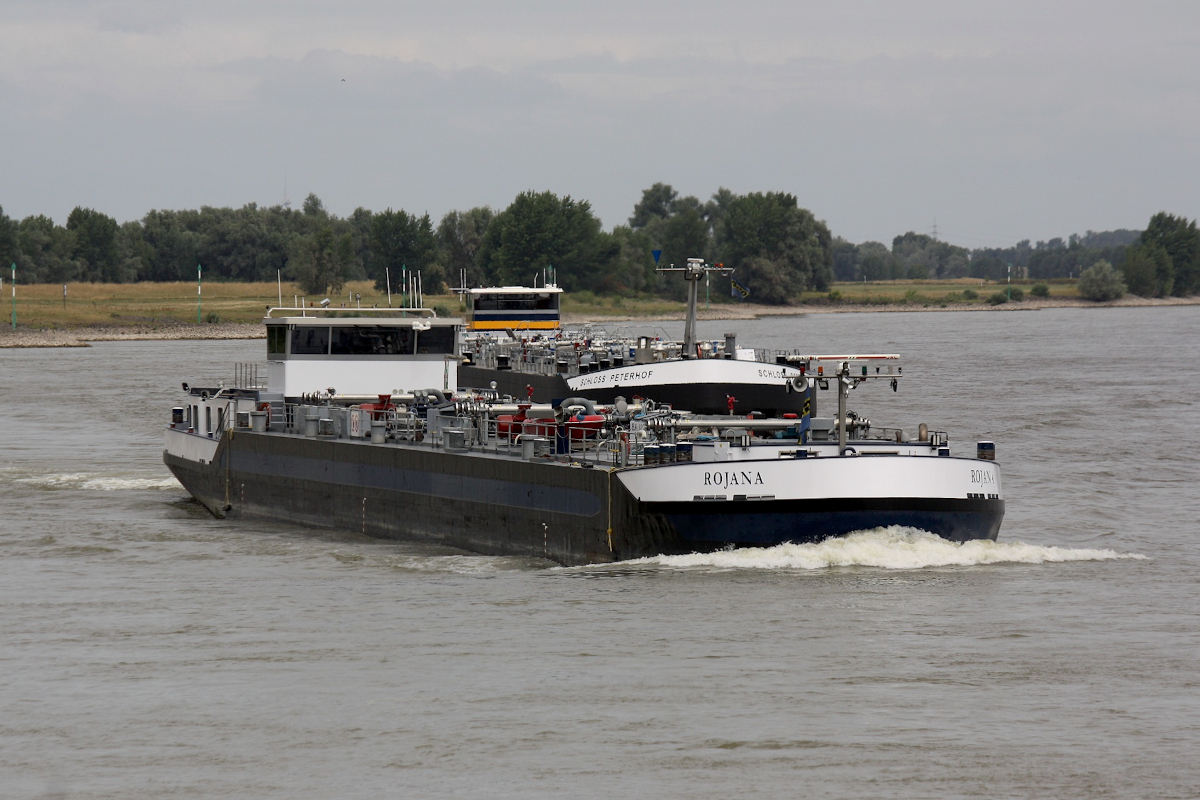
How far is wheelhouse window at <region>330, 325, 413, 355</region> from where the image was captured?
42.6m

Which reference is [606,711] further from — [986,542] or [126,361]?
[126,361]

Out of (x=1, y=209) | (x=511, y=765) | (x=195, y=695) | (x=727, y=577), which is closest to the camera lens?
(x=511, y=765)

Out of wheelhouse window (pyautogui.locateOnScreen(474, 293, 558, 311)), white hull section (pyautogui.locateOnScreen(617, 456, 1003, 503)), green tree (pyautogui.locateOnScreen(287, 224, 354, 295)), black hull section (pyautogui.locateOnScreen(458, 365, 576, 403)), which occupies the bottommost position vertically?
black hull section (pyautogui.locateOnScreen(458, 365, 576, 403))

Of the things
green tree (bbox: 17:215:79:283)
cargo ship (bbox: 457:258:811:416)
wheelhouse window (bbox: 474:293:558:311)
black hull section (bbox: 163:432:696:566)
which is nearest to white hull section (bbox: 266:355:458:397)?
black hull section (bbox: 163:432:696:566)

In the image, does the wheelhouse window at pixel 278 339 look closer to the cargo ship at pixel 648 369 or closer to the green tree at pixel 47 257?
the cargo ship at pixel 648 369

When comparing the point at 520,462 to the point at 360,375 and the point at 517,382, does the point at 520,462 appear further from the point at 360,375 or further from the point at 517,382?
the point at 517,382

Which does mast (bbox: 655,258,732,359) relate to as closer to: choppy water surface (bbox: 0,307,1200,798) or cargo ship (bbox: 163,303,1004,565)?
cargo ship (bbox: 163,303,1004,565)

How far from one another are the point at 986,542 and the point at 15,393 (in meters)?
67.4

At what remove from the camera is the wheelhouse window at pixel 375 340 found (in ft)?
140

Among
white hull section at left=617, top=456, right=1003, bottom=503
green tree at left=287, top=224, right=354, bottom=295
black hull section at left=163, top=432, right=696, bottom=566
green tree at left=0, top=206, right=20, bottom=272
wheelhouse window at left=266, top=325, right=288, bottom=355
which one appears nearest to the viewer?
white hull section at left=617, top=456, right=1003, bottom=503

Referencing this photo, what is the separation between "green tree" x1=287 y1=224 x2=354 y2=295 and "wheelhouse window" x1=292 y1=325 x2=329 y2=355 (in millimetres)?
106485

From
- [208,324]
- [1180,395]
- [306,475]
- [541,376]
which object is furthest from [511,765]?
[208,324]

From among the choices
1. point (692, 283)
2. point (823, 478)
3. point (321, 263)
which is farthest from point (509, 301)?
point (321, 263)

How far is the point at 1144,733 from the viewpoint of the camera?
20.3 meters
